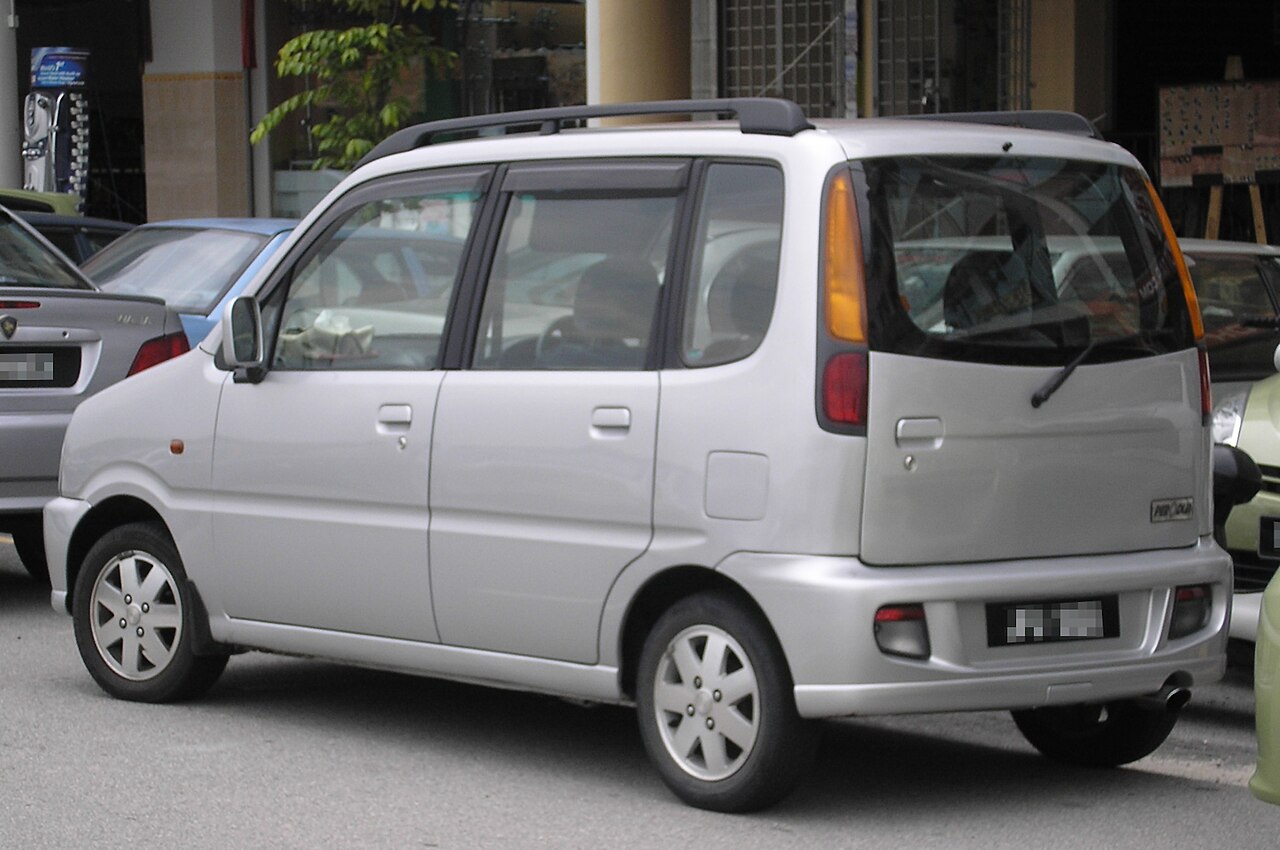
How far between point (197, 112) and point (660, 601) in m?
19.1

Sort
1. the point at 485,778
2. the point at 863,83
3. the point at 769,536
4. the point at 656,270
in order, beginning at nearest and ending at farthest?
the point at 769,536, the point at 656,270, the point at 485,778, the point at 863,83

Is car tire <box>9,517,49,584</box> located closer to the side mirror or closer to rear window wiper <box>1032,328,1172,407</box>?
the side mirror

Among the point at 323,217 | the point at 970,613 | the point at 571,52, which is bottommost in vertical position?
the point at 970,613

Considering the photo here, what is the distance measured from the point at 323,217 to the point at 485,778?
1876mm

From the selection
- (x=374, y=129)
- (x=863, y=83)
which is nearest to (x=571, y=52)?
(x=374, y=129)

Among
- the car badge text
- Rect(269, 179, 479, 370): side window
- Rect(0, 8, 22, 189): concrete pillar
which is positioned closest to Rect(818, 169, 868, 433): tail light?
the car badge text

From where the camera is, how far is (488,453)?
6.32 m

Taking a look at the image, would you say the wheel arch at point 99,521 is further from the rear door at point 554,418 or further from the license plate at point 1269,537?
the license plate at point 1269,537

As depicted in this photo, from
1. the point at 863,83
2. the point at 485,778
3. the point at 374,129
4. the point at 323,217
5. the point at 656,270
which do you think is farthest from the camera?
the point at 374,129

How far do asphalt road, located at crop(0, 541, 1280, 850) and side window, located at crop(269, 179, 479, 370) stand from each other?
1225 mm

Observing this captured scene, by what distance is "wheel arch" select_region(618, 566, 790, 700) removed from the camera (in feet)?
19.1

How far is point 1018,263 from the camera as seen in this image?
231 inches

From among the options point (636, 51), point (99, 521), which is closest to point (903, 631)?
point (99, 521)

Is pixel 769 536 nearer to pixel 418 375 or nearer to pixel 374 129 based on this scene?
pixel 418 375
